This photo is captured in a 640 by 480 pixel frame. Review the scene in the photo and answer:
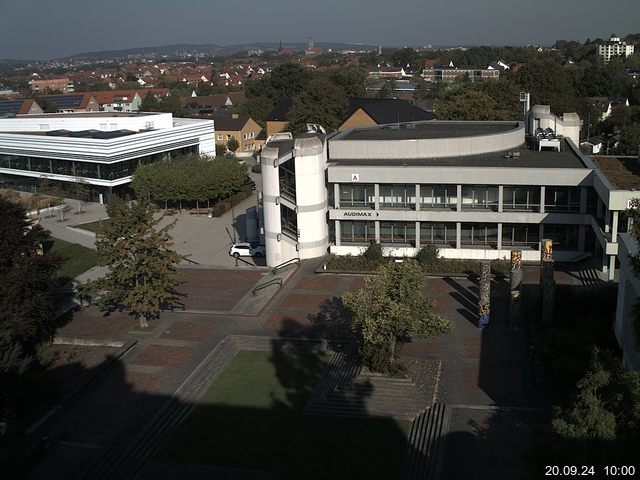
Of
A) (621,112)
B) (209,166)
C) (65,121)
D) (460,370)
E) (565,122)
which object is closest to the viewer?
(460,370)

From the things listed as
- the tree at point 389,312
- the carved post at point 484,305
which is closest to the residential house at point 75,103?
the carved post at point 484,305

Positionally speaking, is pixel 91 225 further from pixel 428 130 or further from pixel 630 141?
pixel 630 141

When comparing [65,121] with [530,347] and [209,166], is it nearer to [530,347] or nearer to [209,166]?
[209,166]

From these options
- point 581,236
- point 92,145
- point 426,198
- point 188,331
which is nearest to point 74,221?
point 92,145

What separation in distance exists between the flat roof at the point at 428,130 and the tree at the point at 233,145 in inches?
1530

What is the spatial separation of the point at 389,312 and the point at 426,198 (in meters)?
15.6

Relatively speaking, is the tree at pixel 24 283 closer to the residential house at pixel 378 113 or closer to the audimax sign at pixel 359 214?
the audimax sign at pixel 359 214

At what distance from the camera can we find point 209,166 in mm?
56906

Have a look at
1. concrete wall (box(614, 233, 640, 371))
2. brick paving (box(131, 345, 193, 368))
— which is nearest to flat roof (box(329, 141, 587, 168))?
concrete wall (box(614, 233, 640, 371))

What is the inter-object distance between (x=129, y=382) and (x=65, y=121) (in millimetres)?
52514

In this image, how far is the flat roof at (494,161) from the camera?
38231mm

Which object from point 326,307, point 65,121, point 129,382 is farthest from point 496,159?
point 65,121

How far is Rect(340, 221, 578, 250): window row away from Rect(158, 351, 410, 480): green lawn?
15.2m

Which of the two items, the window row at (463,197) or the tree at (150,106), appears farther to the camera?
the tree at (150,106)
